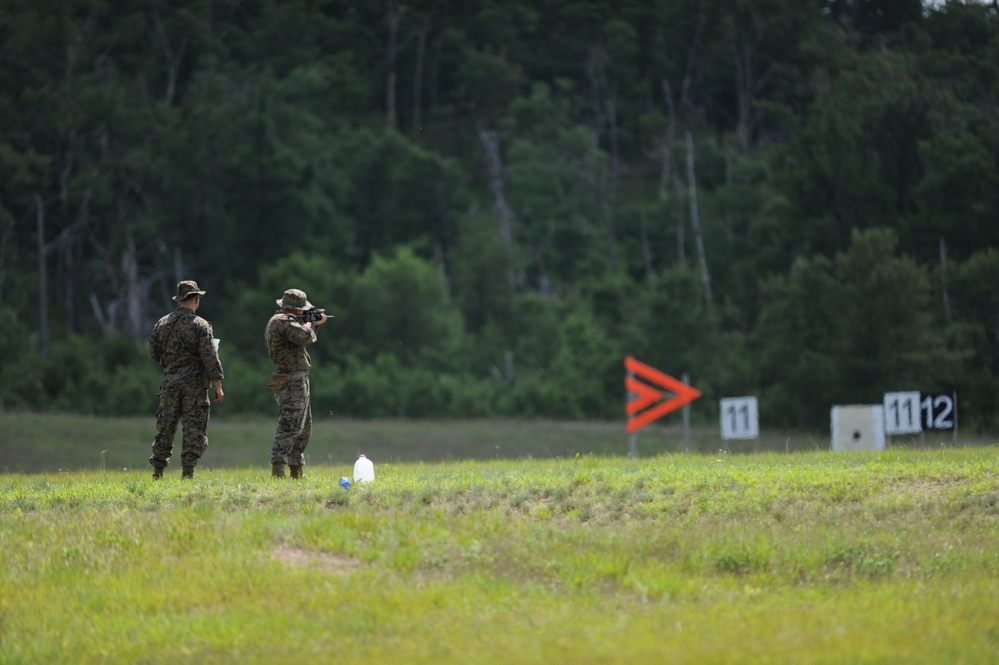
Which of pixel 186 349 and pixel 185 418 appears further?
pixel 185 418

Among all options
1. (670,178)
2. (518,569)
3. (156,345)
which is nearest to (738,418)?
(156,345)

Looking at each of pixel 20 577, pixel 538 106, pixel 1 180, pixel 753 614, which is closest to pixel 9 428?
pixel 1 180

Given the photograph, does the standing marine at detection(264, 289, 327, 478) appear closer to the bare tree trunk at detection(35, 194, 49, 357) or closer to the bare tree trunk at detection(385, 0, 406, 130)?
the bare tree trunk at detection(35, 194, 49, 357)

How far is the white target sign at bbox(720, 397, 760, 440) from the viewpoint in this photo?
3016 cm

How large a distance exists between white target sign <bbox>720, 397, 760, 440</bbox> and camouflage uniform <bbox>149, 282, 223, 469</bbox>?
1486 centimetres

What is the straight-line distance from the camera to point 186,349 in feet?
57.0

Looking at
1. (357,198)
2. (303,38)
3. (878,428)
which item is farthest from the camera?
(303,38)

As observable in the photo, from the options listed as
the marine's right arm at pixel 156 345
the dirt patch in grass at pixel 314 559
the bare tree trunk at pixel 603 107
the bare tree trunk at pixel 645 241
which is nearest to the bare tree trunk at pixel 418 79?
the bare tree trunk at pixel 603 107

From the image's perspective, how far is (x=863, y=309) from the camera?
49.4 m

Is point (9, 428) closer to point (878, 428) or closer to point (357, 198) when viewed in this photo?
point (878, 428)

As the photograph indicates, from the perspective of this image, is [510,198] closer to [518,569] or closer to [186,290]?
[186,290]

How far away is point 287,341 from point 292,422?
915mm

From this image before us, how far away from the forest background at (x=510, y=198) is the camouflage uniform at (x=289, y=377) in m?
34.2

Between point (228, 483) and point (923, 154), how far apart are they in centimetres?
4621
